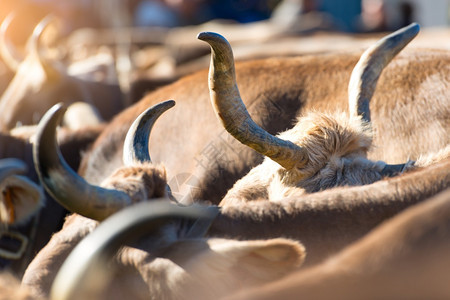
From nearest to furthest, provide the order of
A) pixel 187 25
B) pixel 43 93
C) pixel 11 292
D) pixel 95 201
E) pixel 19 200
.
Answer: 1. pixel 11 292
2. pixel 95 201
3. pixel 19 200
4. pixel 43 93
5. pixel 187 25

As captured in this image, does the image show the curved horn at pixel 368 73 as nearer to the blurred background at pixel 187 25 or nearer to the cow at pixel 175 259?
the cow at pixel 175 259

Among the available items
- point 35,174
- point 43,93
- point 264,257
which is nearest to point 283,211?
point 264,257

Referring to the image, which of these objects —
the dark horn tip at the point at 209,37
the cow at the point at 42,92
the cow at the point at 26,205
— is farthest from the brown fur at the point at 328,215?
the cow at the point at 42,92

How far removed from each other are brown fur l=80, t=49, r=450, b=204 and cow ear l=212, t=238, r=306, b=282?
142cm

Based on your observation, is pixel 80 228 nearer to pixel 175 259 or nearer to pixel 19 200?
A: pixel 175 259

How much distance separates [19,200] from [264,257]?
2139 millimetres

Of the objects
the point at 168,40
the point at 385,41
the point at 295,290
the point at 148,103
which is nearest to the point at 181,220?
the point at 295,290

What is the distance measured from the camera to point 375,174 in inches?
109

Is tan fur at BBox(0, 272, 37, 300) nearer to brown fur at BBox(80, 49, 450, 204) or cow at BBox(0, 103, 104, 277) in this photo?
cow at BBox(0, 103, 104, 277)

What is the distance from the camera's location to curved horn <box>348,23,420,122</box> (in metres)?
3.16

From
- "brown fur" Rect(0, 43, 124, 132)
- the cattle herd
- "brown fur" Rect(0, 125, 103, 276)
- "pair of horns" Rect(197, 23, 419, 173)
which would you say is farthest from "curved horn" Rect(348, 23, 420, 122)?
"brown fur" Rect(0, 43, 124, 132)

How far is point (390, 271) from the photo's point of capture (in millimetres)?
1657

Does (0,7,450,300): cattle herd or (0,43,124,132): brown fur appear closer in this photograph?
(0,7,450,300): cattle herd

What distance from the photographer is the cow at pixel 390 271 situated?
164 centimetres
